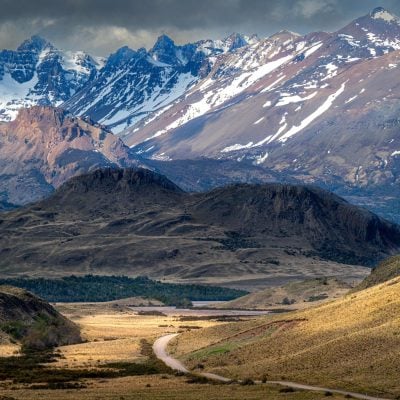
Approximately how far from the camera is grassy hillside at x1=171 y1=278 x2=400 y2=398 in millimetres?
90625

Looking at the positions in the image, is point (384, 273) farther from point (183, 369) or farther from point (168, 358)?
point (183, 369)

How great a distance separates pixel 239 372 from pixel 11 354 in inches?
1490

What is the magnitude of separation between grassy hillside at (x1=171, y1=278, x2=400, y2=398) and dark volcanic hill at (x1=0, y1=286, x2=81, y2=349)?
734 inches

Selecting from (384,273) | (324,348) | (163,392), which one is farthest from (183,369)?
(384,273)

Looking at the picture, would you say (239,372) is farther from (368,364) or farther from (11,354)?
(11,354)

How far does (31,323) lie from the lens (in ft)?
506

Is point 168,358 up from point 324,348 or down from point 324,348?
down

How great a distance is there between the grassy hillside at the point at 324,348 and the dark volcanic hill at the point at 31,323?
61.2 feet

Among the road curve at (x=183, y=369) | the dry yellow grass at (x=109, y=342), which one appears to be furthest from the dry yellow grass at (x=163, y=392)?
the dry yellow grass at (x=109, y=342)

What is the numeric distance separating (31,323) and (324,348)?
61060 millimetres

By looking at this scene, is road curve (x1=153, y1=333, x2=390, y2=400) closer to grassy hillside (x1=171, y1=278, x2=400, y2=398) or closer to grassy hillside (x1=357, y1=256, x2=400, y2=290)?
grassy hillside (x1=171, y1=278, x2=400, y2=398)

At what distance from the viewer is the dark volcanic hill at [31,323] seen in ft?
478

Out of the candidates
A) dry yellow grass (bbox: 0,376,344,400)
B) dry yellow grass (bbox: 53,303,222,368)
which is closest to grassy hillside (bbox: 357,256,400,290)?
dry yellow grass (bbox: 53,303,222,368)

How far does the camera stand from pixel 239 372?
102625 millimetres
